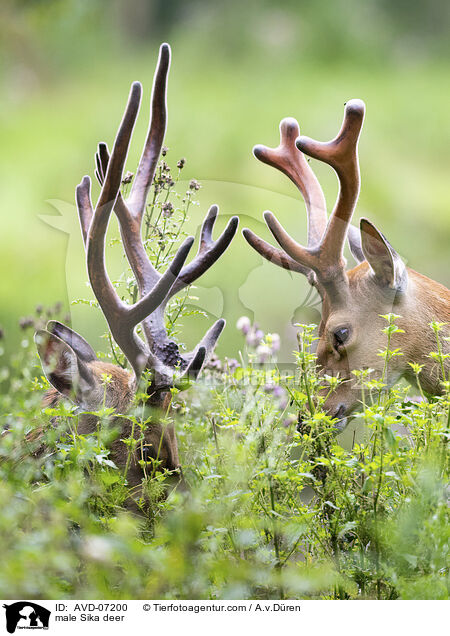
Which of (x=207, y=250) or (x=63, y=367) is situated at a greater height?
(x=207, y=250)

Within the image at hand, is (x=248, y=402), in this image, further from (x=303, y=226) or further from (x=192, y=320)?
(x=303, y=226)

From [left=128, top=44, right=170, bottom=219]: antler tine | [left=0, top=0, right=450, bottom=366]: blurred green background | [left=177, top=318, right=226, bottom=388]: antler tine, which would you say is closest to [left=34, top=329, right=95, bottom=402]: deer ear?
[left=177, top=318, right=226, bottom=388]: antler tine

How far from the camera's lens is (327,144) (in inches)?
107

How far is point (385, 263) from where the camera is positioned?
272 cm

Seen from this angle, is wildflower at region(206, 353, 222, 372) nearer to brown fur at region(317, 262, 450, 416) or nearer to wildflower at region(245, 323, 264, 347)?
wildflower at region(245, 323, 264, 347)

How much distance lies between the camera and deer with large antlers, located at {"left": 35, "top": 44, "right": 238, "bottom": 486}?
2293 millimetres

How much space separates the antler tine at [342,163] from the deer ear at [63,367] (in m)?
0.91
